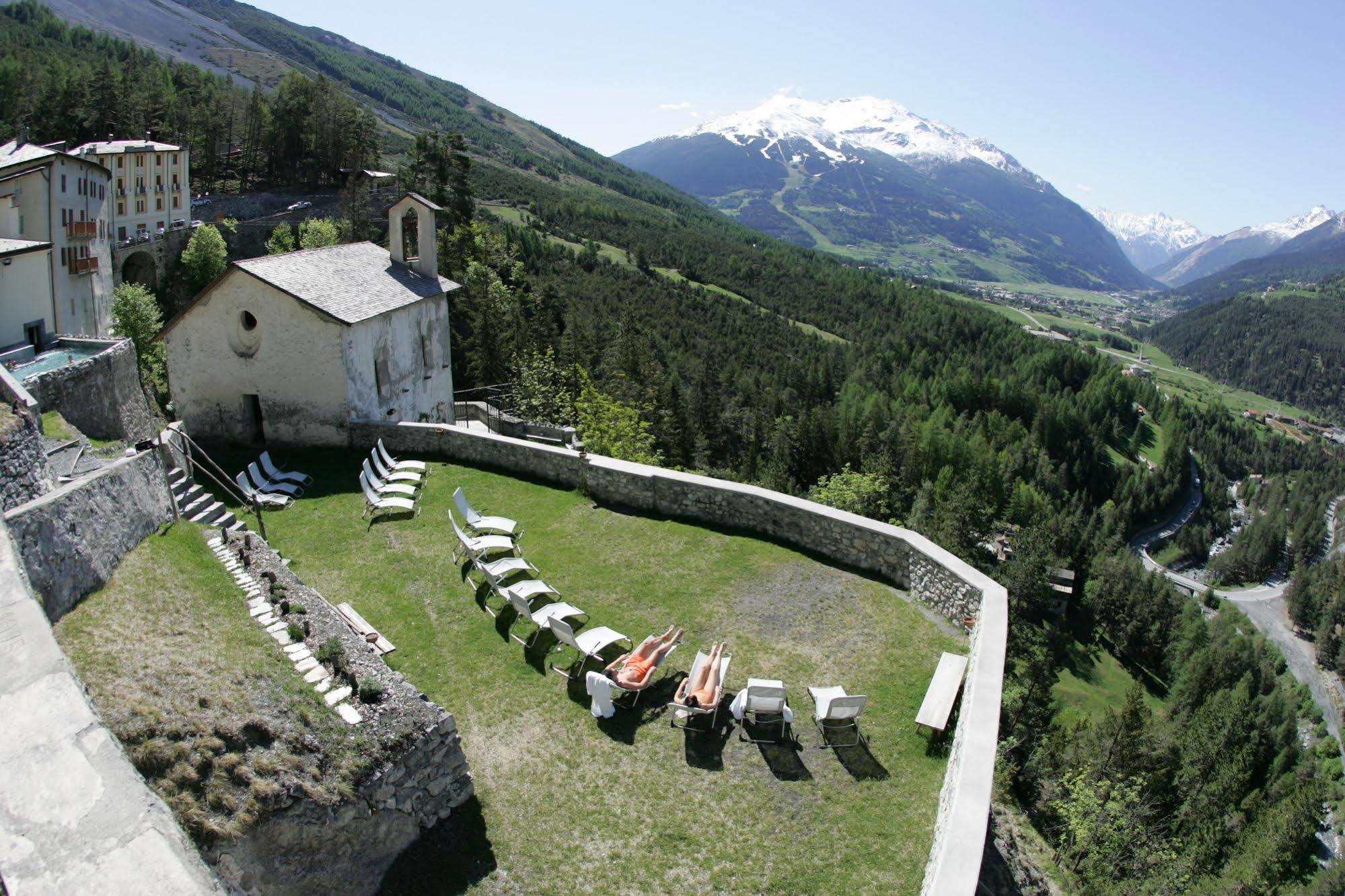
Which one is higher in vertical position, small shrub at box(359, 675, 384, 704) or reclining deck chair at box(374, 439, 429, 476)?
small shrub at box(359, 675, 384, 704)

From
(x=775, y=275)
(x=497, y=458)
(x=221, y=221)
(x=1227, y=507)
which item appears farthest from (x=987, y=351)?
(x=497, y=458)

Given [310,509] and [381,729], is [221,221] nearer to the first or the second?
[310,509]

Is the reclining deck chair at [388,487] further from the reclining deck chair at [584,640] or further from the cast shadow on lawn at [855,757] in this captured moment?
the cast shadow on lawn at [855,757]

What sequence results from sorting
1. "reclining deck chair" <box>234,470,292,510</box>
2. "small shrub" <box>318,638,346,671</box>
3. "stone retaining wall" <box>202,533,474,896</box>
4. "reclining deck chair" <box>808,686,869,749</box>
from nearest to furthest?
"stone retaining wall" <box>202,533,474,896</box> < "small shrub" <box>318,638,346,671</box> < "reclining deck chair" <box>808,686,869,749</box> < "reclining deck chair" <box>234,470,292,510</box>

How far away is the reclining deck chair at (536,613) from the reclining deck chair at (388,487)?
639cm

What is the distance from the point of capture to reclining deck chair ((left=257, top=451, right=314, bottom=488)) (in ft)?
67.8

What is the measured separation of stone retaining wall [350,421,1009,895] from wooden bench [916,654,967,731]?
0.21m

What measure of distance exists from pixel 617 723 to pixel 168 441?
509 inches

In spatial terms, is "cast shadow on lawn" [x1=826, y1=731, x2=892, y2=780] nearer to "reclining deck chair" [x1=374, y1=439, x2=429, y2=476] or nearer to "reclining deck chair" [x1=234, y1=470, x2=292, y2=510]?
"reclining deck chair" [x1=374, y1=439, x2=429, y2=476]

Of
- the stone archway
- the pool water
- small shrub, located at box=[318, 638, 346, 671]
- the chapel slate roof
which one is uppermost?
the chapel slate roof

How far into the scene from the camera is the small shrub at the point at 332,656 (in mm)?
11008

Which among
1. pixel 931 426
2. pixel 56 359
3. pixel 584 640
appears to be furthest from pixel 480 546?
pixel 931 426

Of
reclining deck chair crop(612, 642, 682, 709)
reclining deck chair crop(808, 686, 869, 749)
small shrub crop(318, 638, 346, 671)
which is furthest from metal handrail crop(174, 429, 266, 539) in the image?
reclining deck chair crop(808, 686, 869, 749)

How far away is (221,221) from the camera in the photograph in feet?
235
